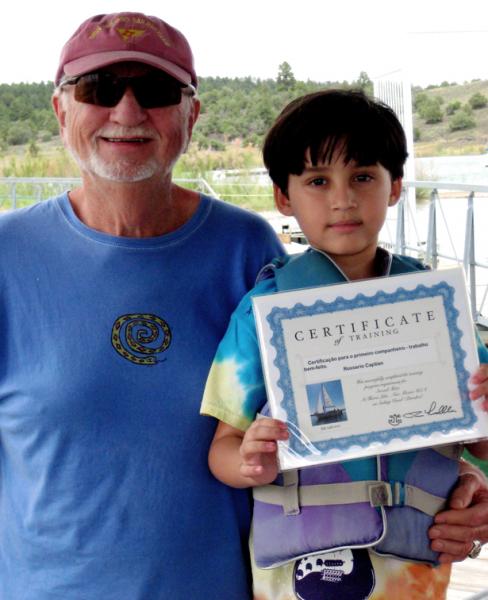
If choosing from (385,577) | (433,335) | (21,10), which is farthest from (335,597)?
(21,10)

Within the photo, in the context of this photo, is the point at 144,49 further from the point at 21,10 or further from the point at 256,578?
the point at 21,10

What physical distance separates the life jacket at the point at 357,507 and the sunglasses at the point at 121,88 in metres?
0.53

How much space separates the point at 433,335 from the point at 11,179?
3.66 m

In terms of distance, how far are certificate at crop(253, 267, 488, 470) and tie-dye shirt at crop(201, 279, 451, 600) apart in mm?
75

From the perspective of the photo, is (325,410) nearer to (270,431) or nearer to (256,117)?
(270,431)

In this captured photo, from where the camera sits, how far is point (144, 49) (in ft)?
3.48

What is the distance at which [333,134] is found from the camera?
1.00 meters

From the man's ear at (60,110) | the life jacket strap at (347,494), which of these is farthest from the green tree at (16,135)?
the life jacket strap at (347,494)

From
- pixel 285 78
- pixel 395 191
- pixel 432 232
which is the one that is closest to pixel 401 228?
pixel 432 232

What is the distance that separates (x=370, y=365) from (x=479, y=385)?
12 centimetres

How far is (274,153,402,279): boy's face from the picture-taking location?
984 millimetres

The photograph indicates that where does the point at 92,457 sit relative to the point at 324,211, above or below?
below

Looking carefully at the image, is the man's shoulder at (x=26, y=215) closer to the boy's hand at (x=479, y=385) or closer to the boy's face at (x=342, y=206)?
the boy's face at (x=342, y=206)
